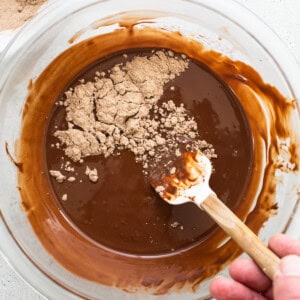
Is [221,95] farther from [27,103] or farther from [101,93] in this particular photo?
[27,103]

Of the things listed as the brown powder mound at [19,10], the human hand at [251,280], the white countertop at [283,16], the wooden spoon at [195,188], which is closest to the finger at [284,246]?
the human hand at [251,280]

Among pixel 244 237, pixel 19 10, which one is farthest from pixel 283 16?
pixel 19 10

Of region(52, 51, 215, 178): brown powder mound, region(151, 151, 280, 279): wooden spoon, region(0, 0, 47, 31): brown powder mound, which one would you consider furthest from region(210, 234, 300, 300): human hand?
region(0, 0, 47, 31): brown powder mound

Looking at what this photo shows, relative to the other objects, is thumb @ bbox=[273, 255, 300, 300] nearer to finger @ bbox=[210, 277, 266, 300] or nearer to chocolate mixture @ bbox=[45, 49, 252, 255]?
finger @ bbox=[210, 277, 266, 300]

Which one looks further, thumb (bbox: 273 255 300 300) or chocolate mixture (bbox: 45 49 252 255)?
chocolate mixture (bbox: 45 49 252 255)

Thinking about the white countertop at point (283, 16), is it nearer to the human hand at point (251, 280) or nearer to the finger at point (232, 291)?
the human hand at point (251, 280)

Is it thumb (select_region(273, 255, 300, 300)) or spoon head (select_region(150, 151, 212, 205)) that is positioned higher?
spoon head (select_region(150, 151, 212, 205))
